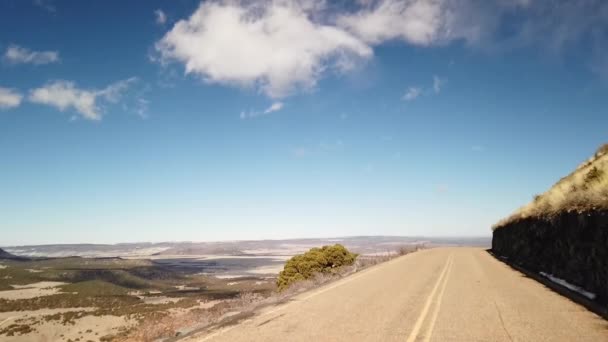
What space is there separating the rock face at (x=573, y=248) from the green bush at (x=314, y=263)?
21.7m

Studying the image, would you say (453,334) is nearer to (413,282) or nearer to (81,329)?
(413,282)

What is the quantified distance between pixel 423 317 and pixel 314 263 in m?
31.7

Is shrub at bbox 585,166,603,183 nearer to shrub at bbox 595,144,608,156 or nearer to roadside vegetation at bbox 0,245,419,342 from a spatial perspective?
roadside vegetation at bbox 0,245,419,342

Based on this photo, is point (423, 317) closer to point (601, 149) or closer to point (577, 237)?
point (577, 237)

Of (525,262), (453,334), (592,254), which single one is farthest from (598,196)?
(525,262)

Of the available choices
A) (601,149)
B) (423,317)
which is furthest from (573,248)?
(601,149)

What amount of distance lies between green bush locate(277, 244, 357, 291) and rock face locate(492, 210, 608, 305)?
71.1 ft

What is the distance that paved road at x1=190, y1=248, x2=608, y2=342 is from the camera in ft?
24.5

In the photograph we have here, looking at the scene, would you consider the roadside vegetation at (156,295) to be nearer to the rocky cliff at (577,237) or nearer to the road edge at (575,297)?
the road edge at (575,297)

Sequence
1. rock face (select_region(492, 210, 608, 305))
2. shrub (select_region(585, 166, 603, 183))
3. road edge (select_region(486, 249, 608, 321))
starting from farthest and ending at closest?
shrub (select_region(585, 166, 603, 183)) < rock face (select_region(492, 210, 608, 305)) < road edge (select_region(486, 249, 608, 321))

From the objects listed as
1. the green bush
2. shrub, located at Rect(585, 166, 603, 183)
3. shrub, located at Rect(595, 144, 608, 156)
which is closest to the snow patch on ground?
shrub, located at Rect(585, 166, 603, 183)

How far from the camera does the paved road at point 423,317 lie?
24.5 feet

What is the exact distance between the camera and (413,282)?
15.9 metres

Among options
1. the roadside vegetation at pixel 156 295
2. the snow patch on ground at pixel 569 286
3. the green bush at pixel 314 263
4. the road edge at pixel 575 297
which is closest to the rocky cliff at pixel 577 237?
the snow patch on ground at pixel 569 286
